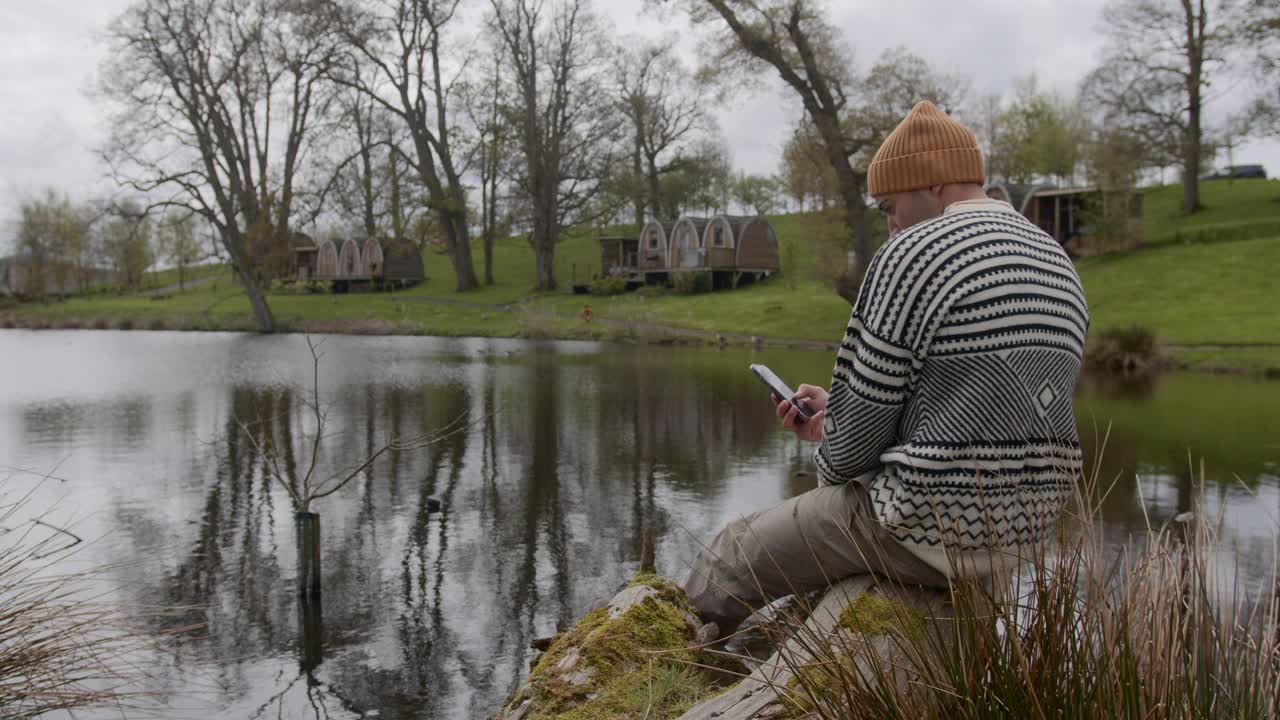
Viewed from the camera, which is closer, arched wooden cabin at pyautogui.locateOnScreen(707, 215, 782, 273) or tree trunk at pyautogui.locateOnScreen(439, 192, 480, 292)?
arched wooden cabin at pyautogui.locateOnScreen(707, 215, 782, 273)

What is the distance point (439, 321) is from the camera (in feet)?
136

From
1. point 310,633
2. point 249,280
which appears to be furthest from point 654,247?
point 310,633

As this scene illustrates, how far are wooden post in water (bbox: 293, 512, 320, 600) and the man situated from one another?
4.69 meters

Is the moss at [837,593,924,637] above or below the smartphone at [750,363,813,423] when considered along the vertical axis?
below

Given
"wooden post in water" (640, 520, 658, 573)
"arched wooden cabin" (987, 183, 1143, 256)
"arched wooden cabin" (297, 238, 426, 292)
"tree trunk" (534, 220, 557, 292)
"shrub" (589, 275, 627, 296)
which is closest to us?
"wooden post in water" (640, 520, 658, 573)

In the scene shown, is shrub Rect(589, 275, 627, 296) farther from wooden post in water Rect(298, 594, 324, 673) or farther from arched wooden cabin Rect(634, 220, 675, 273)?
wooden post in water Rect(298, 594, 324, 673)

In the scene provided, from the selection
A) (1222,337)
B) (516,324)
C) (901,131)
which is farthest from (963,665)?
(516,324)

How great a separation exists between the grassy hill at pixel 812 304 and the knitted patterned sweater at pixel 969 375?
22.8m

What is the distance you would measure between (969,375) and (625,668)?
2.14 metres

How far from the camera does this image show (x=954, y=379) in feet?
8.80

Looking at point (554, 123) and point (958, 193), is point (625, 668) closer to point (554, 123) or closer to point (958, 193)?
point (958, 193)

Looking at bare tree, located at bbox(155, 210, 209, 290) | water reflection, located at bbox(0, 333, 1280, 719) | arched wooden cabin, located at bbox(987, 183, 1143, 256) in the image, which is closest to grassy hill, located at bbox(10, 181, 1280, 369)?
arched wooden cabin, located at bbox(987, 183, 1143, 256)

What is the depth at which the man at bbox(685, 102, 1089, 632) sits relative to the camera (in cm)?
263

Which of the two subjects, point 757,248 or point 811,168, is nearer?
point 811,168
